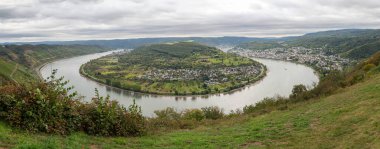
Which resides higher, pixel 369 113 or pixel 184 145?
pixel 369 113

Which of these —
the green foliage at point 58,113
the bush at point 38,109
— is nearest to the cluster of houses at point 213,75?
the green foliage at point 58,113

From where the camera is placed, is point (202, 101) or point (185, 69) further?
point (185, 69)

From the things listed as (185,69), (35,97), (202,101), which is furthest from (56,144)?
(185,69)

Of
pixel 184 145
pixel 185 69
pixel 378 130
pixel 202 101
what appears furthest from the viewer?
pixel 185 69

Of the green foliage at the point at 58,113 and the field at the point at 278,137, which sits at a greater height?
the green foliage at the point at 58,113

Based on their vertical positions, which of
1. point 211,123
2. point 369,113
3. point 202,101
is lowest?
point 202,101

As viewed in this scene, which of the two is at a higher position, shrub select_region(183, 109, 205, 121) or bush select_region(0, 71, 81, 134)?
bush select_region(0, 71, 81, 134)

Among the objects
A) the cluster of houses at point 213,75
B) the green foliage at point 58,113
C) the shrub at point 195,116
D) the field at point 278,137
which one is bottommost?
the cluster of houses at point 213,75

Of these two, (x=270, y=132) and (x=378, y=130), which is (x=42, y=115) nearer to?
(x=270, y=132)

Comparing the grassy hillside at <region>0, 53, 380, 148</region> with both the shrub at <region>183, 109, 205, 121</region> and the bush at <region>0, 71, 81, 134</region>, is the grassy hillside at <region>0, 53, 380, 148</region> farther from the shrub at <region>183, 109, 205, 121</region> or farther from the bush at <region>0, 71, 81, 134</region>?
the shrub at <region>183, 109, 205, 121</region>

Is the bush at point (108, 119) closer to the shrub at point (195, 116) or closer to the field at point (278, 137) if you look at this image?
the field at point (278, 137)

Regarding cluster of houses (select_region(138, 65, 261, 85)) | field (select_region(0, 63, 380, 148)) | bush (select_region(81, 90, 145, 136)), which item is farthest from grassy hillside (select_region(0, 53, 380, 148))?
cluster of houses (select_region(138, 65, 261, 85))
